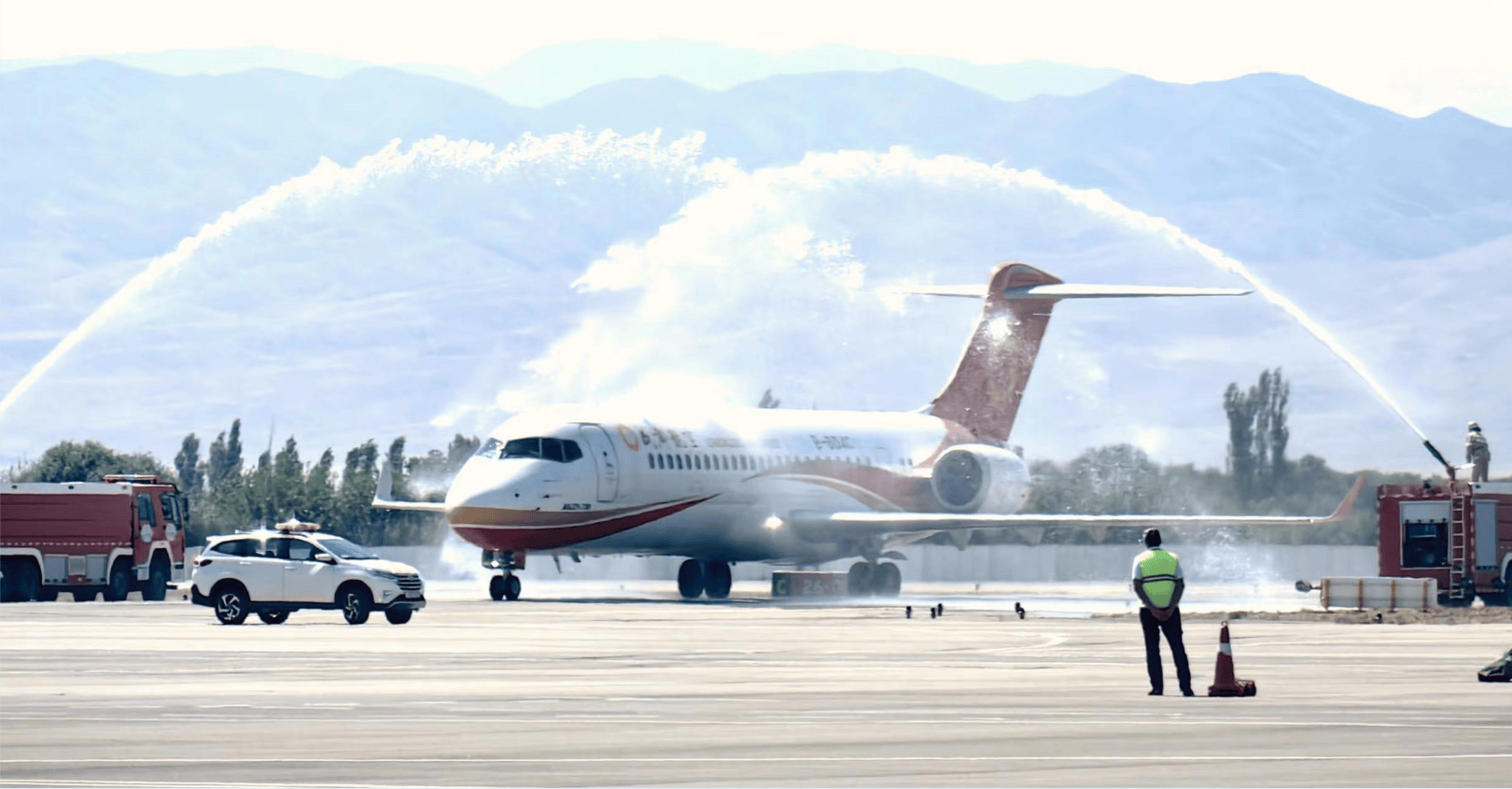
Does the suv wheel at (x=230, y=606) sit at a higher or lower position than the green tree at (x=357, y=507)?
A: lower

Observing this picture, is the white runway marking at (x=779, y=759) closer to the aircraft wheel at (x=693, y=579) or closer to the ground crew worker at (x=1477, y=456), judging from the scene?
the ground crew worker at (x=1477, y=456)

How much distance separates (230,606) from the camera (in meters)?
44.9

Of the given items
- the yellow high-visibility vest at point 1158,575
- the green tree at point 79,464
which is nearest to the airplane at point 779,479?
the yellow high-visibility vest at point 1158,575

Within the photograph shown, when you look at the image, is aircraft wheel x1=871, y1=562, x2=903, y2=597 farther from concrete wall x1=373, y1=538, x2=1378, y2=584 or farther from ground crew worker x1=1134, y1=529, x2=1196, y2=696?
ground crew worker x1=1134, y1=529, x2=1196, y2=696

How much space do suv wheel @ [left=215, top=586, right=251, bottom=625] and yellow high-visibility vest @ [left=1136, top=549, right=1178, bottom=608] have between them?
78.5 feet

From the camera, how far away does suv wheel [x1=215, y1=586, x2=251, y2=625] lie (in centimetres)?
4484

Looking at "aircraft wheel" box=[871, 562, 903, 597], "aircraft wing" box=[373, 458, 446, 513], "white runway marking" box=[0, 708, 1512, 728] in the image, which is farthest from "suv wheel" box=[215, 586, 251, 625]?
"aircraft wheel" box=[871, 562, 903, 597]

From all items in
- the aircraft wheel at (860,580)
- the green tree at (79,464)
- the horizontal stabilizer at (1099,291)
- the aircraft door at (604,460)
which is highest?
the horizontal stabilizer at (1099,291)

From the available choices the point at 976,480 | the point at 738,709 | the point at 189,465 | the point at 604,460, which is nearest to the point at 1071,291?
the point at 976,480

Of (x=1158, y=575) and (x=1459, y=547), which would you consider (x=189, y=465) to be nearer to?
(x=1459, y=547)

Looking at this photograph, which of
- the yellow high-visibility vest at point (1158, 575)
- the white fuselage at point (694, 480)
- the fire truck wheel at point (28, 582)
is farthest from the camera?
Answer: the fire truck wheel at point (28, 582)

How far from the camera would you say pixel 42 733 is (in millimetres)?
19703

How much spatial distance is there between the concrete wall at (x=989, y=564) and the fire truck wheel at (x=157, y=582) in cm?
2192

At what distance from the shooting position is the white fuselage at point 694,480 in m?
56.0
